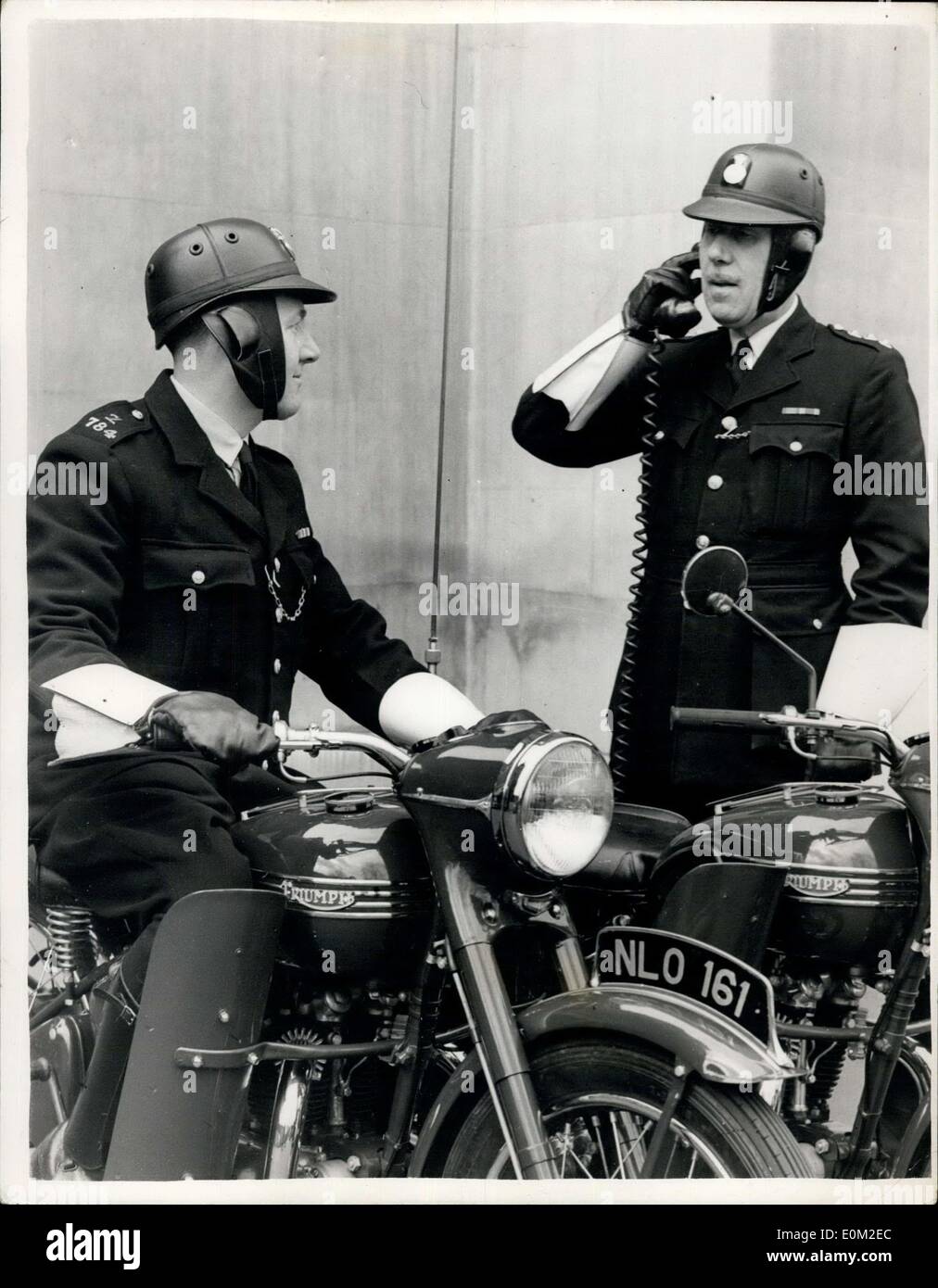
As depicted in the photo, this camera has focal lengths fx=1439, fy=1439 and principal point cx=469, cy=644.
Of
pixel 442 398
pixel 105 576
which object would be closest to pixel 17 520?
pixel 105 576

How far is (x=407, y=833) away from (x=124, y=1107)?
2.52ft

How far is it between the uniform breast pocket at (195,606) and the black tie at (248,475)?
141mm

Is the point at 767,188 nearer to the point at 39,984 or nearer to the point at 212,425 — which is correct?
the point at 212,425

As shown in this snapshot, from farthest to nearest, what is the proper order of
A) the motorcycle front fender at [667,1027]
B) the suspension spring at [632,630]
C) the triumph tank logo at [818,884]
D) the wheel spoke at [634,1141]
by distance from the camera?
the suspension spring at [632,630], the triumph tank logo at [818,884], the wheel spoke at [634,1141], the motorcycle front fender at [667,1027]

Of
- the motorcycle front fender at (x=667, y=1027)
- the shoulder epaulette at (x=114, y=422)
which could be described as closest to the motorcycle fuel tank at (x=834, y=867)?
the motorcycle front fender at (x=667, y=1027)

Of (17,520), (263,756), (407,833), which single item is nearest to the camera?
(263,756)

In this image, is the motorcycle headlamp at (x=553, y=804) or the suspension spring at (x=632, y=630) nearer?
the motorcycle headlamp at (x=553, y=804)

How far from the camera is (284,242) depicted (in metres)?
3.25

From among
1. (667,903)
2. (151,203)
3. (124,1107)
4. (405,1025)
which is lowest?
(124,1107)

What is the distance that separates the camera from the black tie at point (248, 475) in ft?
10.6

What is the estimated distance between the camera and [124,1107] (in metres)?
2.78

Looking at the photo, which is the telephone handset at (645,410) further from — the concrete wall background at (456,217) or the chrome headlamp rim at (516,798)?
the chrome headlamp rim at (516,798)

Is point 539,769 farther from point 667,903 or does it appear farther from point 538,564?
point 538,564

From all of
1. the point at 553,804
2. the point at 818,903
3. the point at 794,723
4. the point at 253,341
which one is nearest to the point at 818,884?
the point at 818,903
